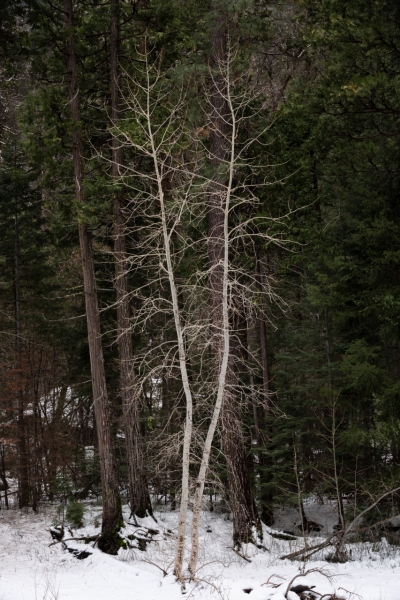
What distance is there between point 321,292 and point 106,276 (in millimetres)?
6154

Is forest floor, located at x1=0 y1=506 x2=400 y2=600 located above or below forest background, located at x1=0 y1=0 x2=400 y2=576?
below

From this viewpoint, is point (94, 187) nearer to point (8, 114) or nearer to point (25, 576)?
point (25, 576)

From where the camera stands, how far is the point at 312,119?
12406 millimetres

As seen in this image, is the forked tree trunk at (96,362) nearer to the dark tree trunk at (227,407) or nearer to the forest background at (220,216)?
the forest background at (220,216)

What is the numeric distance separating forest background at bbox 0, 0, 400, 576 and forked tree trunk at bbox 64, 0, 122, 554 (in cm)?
3

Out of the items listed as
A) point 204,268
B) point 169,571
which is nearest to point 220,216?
point 204,268

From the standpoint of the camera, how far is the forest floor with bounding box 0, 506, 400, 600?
24.9 ft

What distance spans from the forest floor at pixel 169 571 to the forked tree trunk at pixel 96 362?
51 cm

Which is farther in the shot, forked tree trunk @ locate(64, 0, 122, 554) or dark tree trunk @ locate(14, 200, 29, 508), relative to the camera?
dark tree trunk @ locate(14, 200, 29, 508)

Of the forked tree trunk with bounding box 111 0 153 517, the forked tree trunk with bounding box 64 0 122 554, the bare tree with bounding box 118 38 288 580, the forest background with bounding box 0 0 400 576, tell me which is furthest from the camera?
the forked tree trunk with bounding box 111 0 153 517

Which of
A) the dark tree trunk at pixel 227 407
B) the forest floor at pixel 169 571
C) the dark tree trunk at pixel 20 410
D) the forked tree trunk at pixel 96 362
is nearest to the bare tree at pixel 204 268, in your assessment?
the dark tree trunk at pixel 227 407

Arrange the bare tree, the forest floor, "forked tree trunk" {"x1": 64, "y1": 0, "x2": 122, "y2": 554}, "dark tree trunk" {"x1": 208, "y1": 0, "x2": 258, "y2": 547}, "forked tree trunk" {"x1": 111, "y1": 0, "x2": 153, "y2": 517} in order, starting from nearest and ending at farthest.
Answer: the forest floor < the bare tree < "dark tree trunk" {"x1": 208, "y1": 0, "x2": 258, "y2": 547} < "forked tree trunk" {"x1": 64, "y1": 0, "x2": 122, "y2": 554} < "forked tree trunk" {"x1": 111, "y1": 0, "x2": 153, "y2": 517}

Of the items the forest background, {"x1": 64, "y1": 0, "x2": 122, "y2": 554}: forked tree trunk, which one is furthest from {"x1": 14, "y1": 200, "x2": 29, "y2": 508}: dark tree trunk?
{"x1": 64, "y1": 0, "x2": 122, "y2": 554}: forked tree trunk

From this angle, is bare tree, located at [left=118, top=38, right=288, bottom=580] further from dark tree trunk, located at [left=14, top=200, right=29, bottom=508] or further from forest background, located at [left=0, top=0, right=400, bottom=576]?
dark tree trunk, located at [left=14, top=200, right=29, bottom=508]
